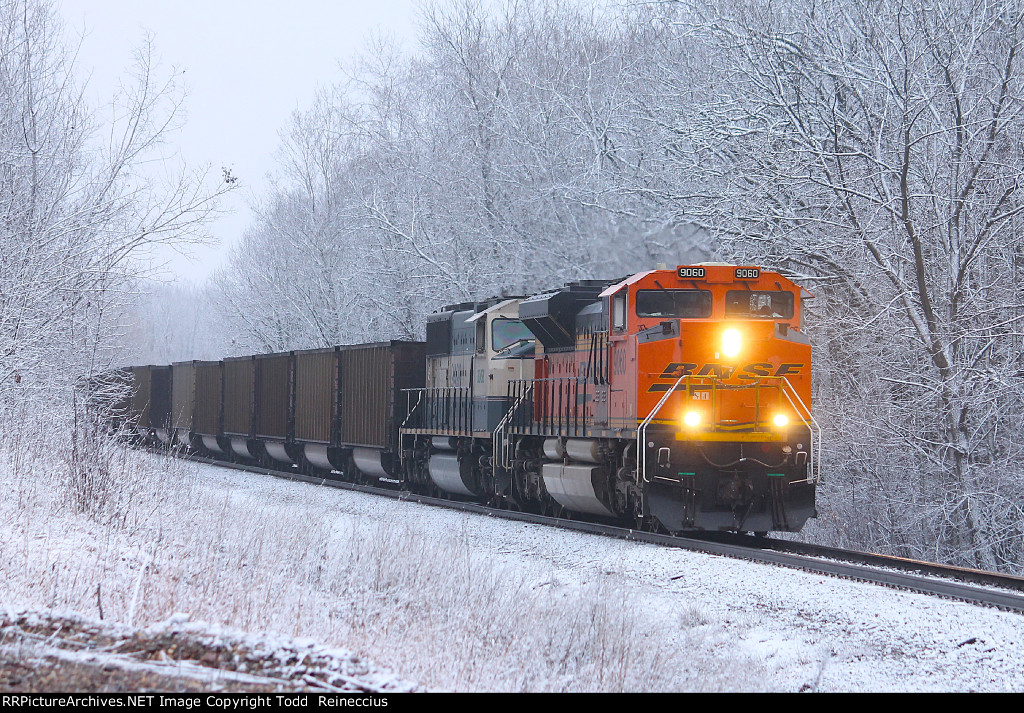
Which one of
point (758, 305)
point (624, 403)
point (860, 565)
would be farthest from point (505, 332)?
point (860, 565)

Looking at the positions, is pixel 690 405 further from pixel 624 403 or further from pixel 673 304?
pixel 673 304

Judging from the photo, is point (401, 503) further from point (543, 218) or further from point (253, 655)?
point (253, 655)

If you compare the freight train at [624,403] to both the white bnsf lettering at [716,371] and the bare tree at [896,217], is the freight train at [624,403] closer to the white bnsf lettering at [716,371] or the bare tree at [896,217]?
the white bnsf lettering at [716,371]

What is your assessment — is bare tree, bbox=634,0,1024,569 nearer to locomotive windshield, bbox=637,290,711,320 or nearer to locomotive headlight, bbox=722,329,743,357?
locomotive headlight, bbox=722,329,743,357

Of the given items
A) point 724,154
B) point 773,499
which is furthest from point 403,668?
point 724,154

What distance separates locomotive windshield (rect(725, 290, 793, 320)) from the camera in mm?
13195

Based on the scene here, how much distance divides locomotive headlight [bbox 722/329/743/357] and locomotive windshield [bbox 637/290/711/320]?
44 cm

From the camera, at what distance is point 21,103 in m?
16.6

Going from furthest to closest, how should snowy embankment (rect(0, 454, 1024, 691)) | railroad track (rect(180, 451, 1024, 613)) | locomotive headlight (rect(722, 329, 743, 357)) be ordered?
locomotive headlight (rect(722, 329, 743, 357))
railroad track (rect(180, 451, 1024, 613))
snowy embankment (rect(0, 454, 1024, 691))

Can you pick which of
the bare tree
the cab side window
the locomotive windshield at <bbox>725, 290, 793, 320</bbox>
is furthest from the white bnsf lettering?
the bare tree

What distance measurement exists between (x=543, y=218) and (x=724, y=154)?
8251 millimetres

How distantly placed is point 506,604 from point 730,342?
5.26m

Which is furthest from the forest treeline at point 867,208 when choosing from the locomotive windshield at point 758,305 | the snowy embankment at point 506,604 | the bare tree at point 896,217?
the snowy embankment at point 506,604

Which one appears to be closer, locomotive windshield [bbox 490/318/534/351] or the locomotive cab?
the locomotive cab
